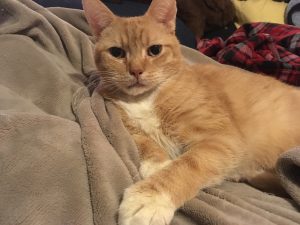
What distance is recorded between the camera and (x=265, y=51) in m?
2.09

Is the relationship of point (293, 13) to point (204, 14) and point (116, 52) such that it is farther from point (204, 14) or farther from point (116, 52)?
point (116, 52)

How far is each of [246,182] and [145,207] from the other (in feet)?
1.66

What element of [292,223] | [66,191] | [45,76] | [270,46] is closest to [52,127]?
[66,191]

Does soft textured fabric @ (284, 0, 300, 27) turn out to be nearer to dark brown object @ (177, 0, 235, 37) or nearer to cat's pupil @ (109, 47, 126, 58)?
dark brown object @ (177, 0, 235, 37)

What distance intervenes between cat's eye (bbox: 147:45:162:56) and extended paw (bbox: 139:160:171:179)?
0.45 m

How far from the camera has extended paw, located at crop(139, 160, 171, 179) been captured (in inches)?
44.0

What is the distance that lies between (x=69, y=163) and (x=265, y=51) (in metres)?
1.54

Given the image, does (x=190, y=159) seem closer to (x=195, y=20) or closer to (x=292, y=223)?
(x=292, y=223)

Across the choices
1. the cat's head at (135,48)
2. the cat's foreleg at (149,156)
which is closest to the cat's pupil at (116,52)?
the cat's head at (135,48)

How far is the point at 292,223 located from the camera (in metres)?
0.96

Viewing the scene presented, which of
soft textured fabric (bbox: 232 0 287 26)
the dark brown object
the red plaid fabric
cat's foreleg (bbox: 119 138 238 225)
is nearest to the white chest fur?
cat's foreleg (bbox: 119 138 238 225)

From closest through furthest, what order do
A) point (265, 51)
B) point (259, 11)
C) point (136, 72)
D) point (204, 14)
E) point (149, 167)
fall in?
point (149, 167)
point (136, 72)
point (265, 51)
point (204, 14)
point (259, 11)

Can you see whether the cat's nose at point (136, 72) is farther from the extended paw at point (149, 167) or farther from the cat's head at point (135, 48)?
the extended paw at point (149, 167)

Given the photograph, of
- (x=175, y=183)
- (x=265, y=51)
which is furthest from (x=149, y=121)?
(x=265, y=51)
